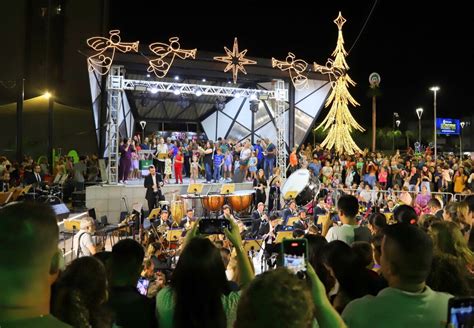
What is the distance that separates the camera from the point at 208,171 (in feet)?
64.3

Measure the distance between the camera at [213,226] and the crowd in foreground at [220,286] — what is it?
8 cm

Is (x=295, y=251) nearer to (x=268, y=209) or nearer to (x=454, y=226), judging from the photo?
(x=454, y=226)

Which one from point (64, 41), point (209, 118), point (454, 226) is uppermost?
point (64, 41)

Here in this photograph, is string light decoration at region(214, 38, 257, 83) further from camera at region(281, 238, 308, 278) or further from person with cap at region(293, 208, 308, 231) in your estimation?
camera at region(281, 238, 308, 278)

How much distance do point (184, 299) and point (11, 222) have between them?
1.05 metres

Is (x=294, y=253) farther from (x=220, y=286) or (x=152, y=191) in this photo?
(x=152, y=191)

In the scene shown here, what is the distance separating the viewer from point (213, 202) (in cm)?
1561

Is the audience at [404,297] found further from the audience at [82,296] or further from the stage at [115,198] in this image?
the stage at [115,198]

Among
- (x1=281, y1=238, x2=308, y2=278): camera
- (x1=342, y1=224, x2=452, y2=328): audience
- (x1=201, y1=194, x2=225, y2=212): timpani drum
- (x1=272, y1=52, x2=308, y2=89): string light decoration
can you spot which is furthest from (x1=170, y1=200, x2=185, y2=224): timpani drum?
(x1=342, y1=224, x2=452, y2=328): audience

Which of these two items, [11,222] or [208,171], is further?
[208,171]

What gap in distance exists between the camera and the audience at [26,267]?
139 centimetres

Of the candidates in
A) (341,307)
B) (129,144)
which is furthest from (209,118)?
(341,307)

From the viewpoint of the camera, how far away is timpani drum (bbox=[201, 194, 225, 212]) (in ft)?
50.9

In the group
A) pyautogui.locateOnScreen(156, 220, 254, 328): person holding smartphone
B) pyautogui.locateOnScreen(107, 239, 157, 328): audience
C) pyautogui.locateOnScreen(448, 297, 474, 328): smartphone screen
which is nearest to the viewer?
pyautogui.locateOnScreen(448, 297, 474, 328): smartphone screen
